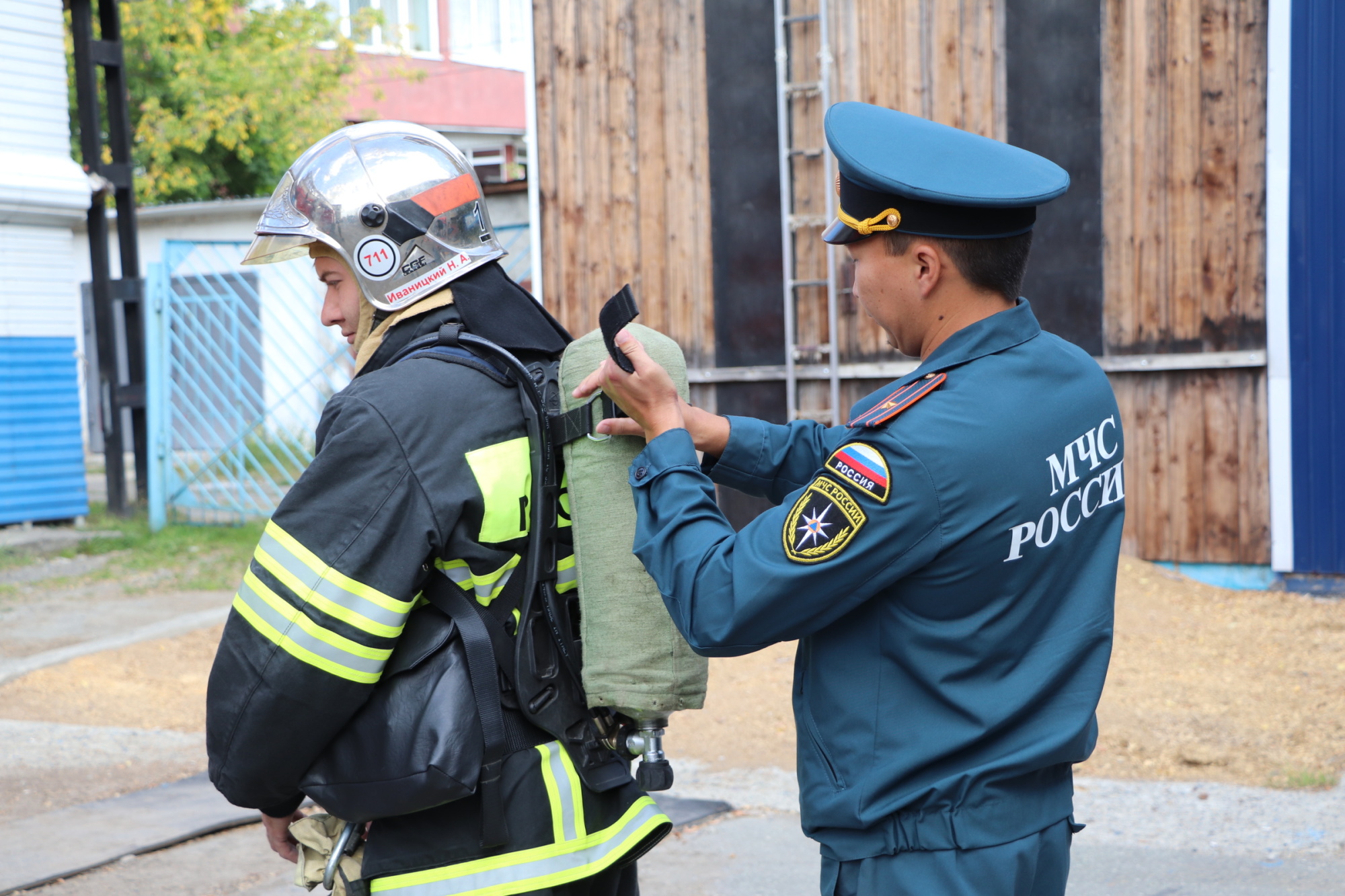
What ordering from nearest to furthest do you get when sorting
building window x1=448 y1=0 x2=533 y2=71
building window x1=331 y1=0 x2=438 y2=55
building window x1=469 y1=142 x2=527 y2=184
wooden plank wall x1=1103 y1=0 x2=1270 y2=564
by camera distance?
1. wooden plank wall x1=1103 y1=0 x2=1270 y2=564
2. building window x1=469 y1=142 x2=527 y2=184
3. building window x1=331 y1=0 x2=438 y2=55
4. building window x1=448 y1=0 x2=533 y2=71

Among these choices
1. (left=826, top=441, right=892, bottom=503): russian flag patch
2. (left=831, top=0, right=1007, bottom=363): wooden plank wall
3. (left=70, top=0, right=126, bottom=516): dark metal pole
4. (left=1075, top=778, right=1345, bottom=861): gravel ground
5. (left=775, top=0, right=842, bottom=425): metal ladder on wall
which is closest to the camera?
(left=826, top=441, right=892, bottom=503): russian flag patch

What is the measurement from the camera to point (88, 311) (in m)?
18.8

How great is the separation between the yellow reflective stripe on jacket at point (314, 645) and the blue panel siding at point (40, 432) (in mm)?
10798

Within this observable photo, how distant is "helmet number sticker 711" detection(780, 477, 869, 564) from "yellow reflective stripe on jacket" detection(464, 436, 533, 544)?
0.54 m

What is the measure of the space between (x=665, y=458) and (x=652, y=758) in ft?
1.93

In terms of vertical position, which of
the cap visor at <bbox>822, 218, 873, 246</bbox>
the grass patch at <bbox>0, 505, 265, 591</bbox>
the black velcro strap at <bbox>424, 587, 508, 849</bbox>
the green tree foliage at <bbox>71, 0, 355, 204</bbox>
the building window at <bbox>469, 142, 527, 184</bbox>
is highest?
the green tree foliage at <bbox>71, 0, 355, 204</bbox>

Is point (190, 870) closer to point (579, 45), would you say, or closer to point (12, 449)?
point (579, 45)

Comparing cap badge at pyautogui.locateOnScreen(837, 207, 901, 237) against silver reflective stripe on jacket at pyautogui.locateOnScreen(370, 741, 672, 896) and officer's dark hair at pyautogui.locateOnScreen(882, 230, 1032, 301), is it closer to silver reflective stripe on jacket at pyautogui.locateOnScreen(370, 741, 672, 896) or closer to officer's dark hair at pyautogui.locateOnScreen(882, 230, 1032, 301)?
officer's dark hair at pyautogui.locateOnScreen(882, 230, 1032, 301)

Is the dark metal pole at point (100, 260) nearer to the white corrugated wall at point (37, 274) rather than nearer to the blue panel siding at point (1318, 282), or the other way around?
the white corrugated wall at point (37, 274)

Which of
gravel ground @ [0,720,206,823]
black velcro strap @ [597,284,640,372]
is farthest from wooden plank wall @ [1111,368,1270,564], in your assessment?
black velcro strap @ [597,284,640,372]

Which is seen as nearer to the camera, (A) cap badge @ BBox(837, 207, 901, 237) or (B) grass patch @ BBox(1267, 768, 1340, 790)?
(A) cap badge @ BBox(837, 207, 901, 237)

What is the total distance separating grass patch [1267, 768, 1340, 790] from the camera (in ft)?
15.9

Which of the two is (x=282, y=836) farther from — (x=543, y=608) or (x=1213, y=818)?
(x=1213, y=818)

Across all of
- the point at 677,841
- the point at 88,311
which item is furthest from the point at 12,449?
the point at 677,841
